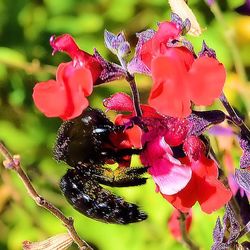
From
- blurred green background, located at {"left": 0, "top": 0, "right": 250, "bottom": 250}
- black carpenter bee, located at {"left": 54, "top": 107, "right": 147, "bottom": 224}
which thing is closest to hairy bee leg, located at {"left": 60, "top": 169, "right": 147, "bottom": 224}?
black carpenter bee, located at {"left": 54, "top": 107, "right": 147, "bottom": 224}

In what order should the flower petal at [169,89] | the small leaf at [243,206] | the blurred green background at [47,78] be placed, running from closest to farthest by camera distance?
the flower petal at [169,89], the small leaf at [243,206], the blurred green background at [47,78]

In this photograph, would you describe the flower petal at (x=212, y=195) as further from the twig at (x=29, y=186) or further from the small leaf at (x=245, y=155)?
the twig at (x=29, y=186)

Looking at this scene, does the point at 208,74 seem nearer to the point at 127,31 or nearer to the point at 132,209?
the point at 132,209

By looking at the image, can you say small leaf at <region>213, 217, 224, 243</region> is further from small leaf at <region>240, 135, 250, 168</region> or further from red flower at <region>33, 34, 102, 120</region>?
red flower at <region>33, 34, 102, 120</region>

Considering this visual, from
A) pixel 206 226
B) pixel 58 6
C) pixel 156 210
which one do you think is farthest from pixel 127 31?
pixel 206 226

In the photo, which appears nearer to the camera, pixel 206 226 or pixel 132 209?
pixel 132 209

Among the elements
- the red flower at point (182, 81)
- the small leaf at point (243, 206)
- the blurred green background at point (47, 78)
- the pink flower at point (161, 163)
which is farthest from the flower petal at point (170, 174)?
the blurred green background at point (47, 78)

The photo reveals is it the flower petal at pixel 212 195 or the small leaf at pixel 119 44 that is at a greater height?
the small leaf at pixel 119 44
